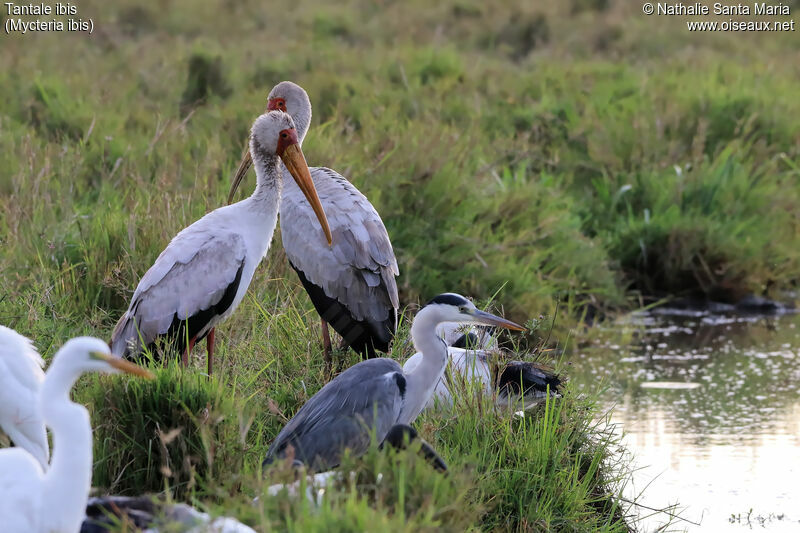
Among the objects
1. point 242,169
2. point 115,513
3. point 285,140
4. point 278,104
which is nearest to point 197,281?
point 285,140

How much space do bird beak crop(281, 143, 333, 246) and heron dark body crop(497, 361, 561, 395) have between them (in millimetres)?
983

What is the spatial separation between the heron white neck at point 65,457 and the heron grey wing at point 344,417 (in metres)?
1.04

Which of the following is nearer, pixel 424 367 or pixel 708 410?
pixel 424 367

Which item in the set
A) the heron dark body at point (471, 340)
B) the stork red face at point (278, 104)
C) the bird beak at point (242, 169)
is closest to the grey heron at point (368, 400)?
the heron dark body at point (471, 340)

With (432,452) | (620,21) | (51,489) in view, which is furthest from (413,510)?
(620,21)

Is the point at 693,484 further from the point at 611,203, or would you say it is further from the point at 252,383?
the point at 611,203

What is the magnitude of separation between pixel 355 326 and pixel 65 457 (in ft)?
7.74

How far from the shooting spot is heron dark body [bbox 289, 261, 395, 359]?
538 cm

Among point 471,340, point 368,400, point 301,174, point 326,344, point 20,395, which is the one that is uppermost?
point 301,174

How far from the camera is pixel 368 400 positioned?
432 cm

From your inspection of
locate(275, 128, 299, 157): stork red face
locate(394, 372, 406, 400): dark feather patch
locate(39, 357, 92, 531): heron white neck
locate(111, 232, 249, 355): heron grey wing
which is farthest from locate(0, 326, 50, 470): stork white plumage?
locate(275, 128, 299, 157): stork red face

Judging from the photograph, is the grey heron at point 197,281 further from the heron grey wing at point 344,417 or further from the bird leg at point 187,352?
the heron grey wing at point 344,417

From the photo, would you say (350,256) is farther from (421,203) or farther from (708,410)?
(421,203)

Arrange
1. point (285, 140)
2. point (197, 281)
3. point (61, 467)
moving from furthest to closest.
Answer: point (285, 140)
point (197, 281)
point (61, 467)
